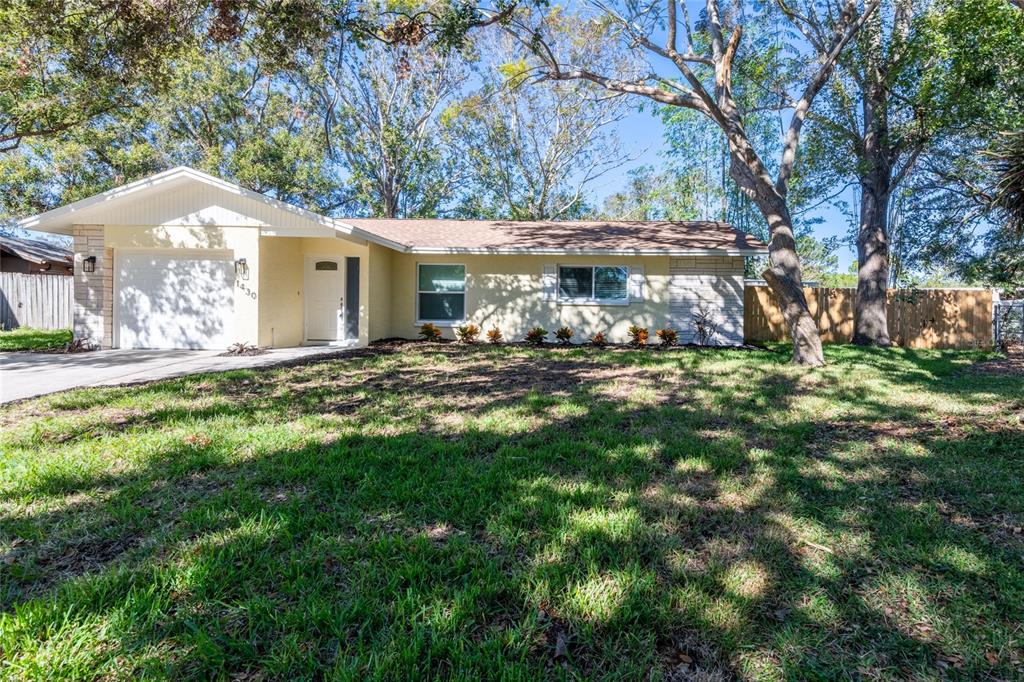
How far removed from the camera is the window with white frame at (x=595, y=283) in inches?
522

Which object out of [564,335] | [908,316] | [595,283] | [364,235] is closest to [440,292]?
[364,235]

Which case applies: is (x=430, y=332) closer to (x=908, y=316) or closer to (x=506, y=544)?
(x=506, y=544)

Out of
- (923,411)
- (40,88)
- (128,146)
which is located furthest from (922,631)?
(128,146)

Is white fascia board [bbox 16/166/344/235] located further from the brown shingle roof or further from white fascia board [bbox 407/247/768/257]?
white fascia board [bbox 407/247/768/257]

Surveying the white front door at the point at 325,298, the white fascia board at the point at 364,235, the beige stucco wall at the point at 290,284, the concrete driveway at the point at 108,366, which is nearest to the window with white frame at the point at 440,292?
the white fascia board at the point at 364,235

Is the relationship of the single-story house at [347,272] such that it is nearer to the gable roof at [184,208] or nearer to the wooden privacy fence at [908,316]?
the gable roof at [184,208]

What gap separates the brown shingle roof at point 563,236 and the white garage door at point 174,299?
307 centimetres

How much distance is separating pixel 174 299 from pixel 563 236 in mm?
9483

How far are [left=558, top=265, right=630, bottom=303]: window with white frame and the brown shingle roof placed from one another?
0.70m

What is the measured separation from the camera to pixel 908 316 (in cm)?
1480

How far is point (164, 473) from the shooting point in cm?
352

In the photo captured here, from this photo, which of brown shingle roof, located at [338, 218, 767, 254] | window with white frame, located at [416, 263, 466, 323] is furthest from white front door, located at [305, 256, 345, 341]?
window with white frame, located at [416, 263, 466, 323]

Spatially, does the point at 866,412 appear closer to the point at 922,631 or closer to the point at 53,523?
the point at 922,631

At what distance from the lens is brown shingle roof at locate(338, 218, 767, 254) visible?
41.6 ft
